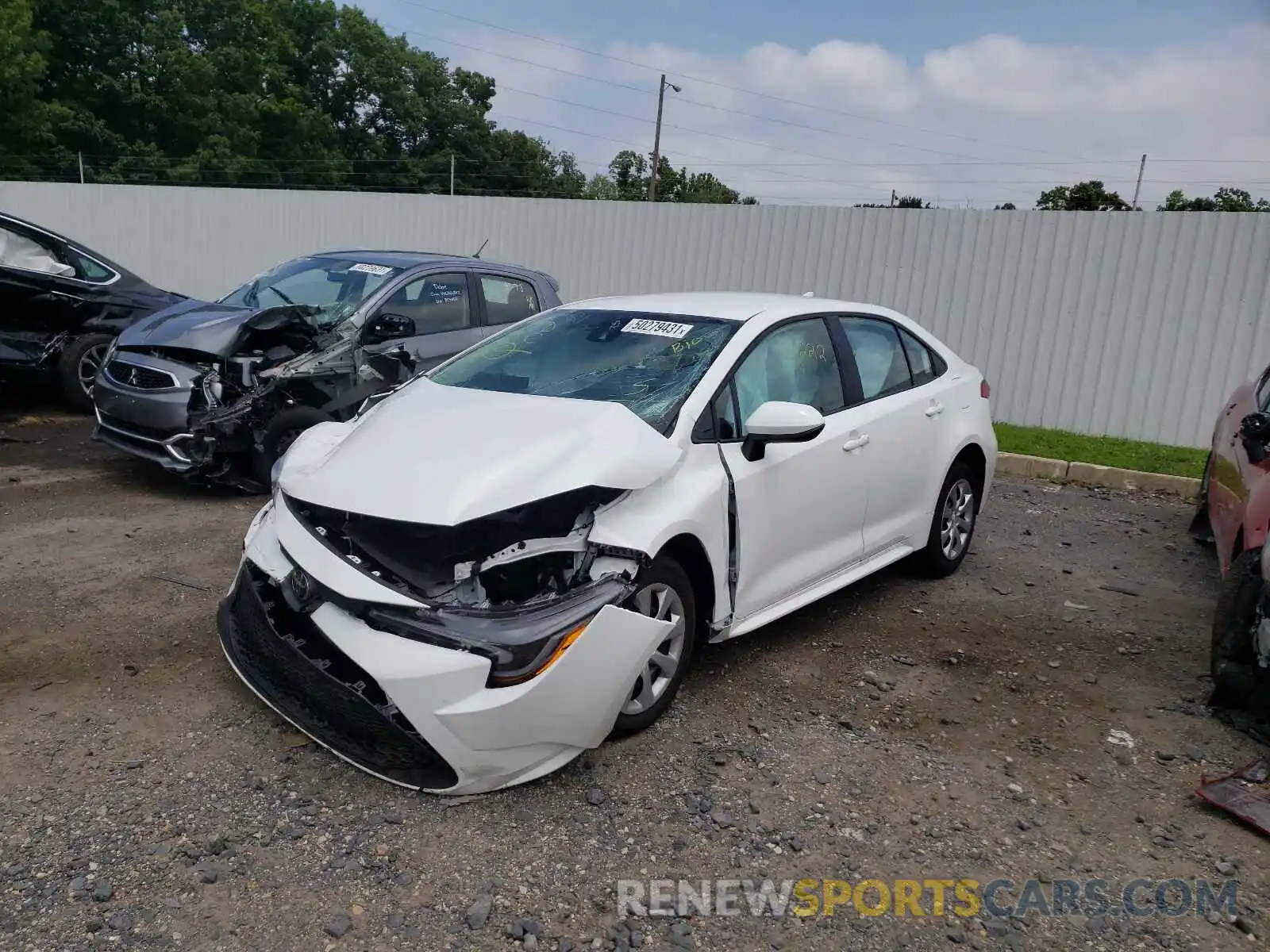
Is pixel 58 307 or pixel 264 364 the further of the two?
pixel 58 307

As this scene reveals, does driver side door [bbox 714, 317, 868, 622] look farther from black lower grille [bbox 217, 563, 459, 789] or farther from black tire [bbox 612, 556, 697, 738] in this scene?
black lower grille [bbox 217, 563, 459, 789]

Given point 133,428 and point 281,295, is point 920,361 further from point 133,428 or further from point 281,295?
point 133,428

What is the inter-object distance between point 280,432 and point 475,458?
12.3 ft

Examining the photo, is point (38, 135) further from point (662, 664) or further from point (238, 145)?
point (662, 664)

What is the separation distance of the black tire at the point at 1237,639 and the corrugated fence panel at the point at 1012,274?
619cm

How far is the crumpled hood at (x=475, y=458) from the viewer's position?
132 inches

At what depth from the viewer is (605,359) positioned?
441cm

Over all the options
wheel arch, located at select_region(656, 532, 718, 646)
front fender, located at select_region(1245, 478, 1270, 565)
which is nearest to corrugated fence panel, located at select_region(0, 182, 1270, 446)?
front fender, located at select_region(1245, 478, 1270, 565)

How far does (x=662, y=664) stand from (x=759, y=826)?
2.44ft

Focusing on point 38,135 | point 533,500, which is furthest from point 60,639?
point 38,135

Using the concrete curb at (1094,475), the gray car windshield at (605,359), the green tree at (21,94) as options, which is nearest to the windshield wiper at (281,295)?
the gray car windshield at (605,359)

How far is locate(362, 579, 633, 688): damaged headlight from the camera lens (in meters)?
3.10

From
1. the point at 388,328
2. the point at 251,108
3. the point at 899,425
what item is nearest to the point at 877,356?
the point at 899,425

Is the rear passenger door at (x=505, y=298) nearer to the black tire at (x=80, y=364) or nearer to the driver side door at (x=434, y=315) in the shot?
the driver side door at (x=434, y=315)
